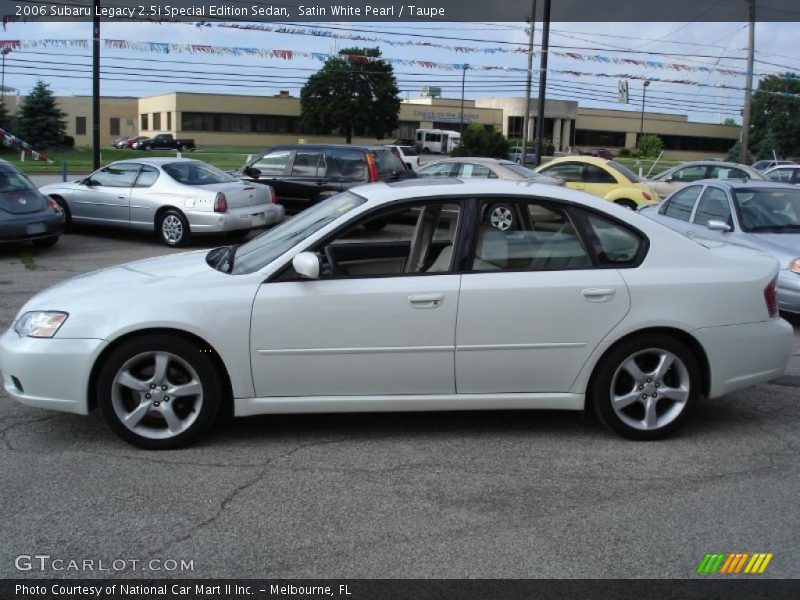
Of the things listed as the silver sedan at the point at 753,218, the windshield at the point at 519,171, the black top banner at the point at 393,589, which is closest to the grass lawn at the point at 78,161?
the windshield at the point at 519,171

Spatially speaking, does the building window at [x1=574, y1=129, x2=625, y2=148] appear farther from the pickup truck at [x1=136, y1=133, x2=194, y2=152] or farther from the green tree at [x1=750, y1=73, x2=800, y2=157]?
the pickup truck at [x1=136, y1=133, x2=194, y2=152]

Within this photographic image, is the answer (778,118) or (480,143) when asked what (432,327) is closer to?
(480,143)

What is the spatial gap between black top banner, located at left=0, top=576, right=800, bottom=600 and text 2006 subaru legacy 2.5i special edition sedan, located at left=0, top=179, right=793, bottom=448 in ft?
4.71

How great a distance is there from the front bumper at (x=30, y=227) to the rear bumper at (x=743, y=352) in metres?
10.3

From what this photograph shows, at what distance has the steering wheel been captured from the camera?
4.83m

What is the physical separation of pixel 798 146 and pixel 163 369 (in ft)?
279

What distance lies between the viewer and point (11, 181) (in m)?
12.6

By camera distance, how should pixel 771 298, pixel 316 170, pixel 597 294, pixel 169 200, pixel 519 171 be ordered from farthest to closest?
1. pixel 519 171
2. pixel 316 170
3. pixel 169 200
4. pixel 771 298
5. pixel 597 294

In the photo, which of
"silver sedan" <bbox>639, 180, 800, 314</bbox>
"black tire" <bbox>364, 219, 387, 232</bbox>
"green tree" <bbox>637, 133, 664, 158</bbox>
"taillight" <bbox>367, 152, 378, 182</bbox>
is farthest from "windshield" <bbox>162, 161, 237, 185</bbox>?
"green tree" <bbox>637, 133, 664, 158</bbox>

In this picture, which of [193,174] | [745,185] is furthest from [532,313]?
[193,174]

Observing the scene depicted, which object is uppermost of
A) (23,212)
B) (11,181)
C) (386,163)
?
(386,163)

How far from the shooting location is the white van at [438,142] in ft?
Answer: 236

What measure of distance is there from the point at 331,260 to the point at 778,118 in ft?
280

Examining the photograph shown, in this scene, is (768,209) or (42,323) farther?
(768,209)
